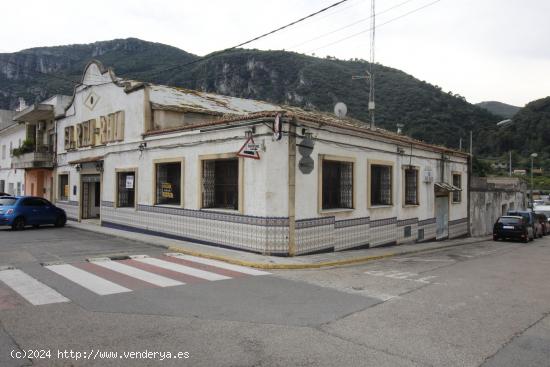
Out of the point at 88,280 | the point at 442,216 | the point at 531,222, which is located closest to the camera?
the point at 88,280

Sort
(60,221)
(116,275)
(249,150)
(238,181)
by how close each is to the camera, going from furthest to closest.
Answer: (60,221) → (238,181) → (249,150) → (116,275)

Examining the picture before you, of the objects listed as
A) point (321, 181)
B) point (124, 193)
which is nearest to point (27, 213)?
point (124, 193)

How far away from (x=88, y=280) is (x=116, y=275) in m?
0.65

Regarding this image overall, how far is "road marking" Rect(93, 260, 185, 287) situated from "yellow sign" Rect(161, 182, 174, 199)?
18.0 feet

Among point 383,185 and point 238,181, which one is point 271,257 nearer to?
point 238,181

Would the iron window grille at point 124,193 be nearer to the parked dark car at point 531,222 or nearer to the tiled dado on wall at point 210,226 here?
the tiled dado on wall at point 210,226

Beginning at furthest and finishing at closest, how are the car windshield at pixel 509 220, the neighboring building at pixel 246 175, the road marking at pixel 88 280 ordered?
1. the car windshield at pixel 509 220
2. the neighboring building at pixel 246 175
3. the road marking at pixel 88 280

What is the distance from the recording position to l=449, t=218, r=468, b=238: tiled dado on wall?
22281 mm

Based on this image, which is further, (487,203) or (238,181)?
(487,203)

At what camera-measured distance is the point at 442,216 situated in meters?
21.4

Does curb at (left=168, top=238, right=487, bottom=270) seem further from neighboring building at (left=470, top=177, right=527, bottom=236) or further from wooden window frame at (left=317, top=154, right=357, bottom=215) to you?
neighboring building at (left=470, top=177, right=527, bottom=236)

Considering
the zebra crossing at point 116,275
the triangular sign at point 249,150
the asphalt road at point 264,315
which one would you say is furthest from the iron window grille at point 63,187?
the triangular sign at point 249,150

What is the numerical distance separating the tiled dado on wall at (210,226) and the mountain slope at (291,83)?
2927 centimetres

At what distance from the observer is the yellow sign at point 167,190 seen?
15812 mm
